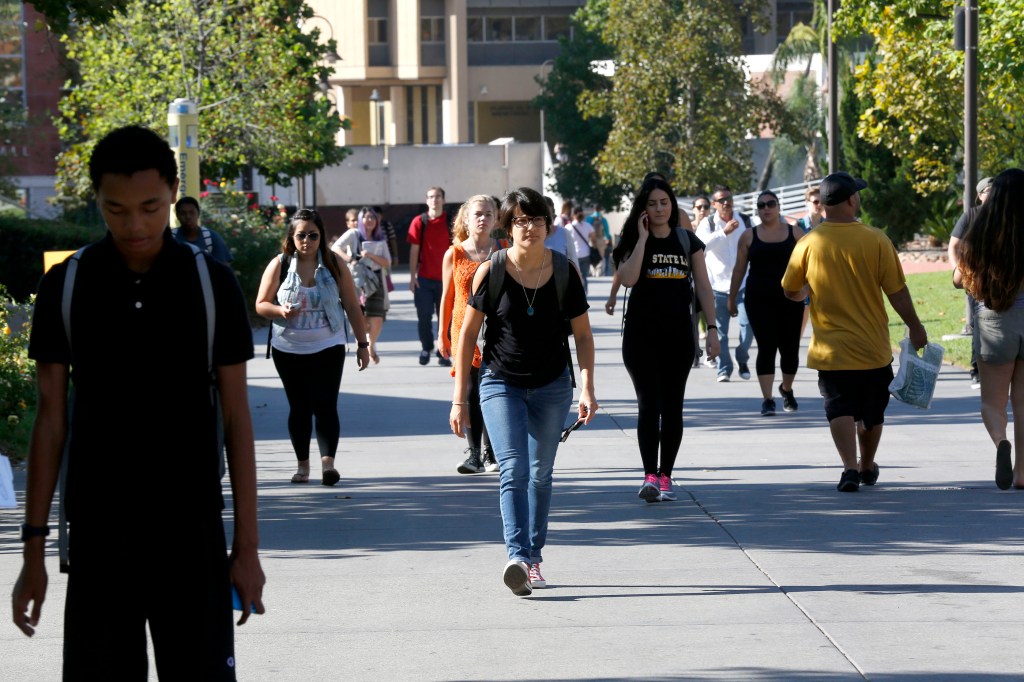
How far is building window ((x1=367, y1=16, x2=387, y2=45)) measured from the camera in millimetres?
72500

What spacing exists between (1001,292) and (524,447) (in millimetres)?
3580

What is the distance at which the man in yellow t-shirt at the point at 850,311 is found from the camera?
A: 8.88 metres

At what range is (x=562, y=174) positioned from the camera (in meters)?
63.7

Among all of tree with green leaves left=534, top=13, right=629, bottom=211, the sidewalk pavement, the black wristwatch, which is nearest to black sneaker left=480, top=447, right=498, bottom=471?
the sidewalk pavement

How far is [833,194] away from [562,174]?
55148 mm

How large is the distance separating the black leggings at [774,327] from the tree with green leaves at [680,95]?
32.4 meters

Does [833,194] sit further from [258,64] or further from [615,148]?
[615,148]

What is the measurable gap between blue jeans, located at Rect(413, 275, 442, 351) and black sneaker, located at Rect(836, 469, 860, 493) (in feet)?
28.5

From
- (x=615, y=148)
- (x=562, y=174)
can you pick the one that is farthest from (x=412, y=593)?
(x=562, y=174)

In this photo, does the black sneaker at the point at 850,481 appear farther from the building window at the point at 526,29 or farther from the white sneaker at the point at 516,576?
the building window at the point at 526,29

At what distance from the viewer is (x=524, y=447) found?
6.66 metres

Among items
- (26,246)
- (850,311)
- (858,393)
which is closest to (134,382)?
(850,311)

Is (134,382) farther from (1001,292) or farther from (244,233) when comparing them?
(244,233)

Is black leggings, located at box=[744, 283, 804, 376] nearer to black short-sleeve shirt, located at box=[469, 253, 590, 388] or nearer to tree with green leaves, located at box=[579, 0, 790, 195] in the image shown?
black short-sleeve shirt, located at box=[469, 253, 590, 388]
